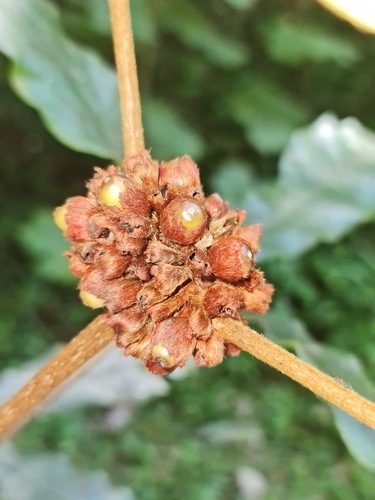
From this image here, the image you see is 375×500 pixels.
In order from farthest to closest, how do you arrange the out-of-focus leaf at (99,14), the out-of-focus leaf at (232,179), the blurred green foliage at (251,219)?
the out-of-focus leaf at (232,179)
the out-of-focus leaf at (99,14)
the blurred green foliage at (251,219)

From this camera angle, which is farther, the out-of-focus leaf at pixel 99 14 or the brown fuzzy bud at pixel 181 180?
the out-of-focus leaf at pixel 99 14

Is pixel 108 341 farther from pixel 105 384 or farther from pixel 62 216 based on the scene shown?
pixel 105 384

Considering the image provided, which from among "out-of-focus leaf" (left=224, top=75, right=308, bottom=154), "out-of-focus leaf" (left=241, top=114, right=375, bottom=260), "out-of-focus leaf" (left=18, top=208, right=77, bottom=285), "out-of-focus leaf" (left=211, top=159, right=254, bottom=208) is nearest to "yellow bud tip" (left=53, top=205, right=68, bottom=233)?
"out-of-focus leaf" (left=241, top=114, right=375, bottom=260)

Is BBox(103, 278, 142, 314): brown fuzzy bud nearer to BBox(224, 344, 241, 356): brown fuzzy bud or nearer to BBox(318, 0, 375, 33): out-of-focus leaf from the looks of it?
BBox(224, 344, 241, 356): brown fuzzy bud

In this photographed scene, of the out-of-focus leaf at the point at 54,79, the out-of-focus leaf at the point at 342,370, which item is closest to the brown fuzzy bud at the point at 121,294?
the out-of-focus leaf at the point at 342,370

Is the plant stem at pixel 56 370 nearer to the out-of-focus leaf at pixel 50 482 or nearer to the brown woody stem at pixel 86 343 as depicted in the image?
the brown woody stem at pixel 86 343

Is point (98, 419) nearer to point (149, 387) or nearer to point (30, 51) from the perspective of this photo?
point (149, 387)

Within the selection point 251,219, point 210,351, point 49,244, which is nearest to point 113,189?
point 210,351
